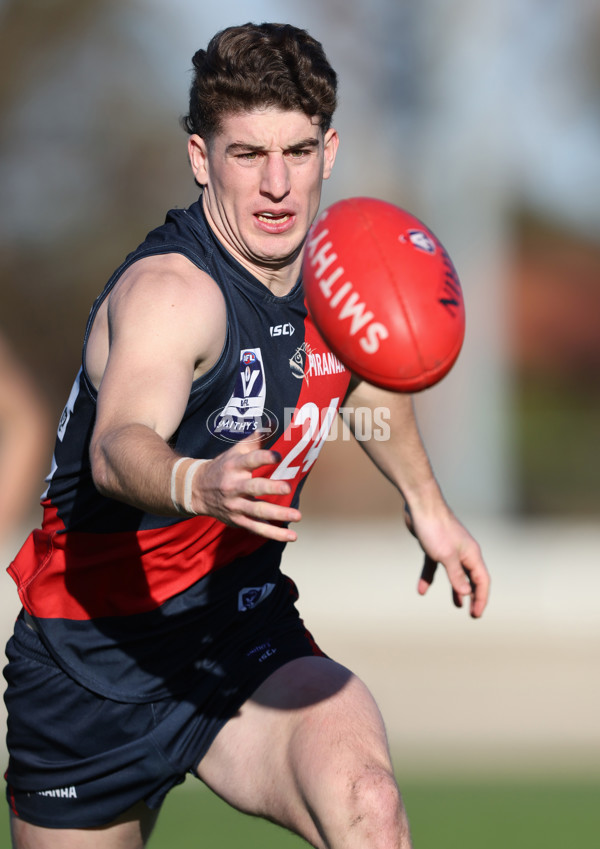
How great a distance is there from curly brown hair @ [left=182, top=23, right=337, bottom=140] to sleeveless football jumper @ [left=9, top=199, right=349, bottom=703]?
11.7 inches

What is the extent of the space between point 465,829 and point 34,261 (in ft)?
20.5

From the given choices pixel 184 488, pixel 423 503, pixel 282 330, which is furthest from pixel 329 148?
pixel 184 488

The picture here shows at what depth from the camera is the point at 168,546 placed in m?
2.87

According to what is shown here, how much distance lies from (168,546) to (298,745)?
60 centimetres

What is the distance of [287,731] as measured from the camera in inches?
107

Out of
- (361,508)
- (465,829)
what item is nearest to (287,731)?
(465,829)

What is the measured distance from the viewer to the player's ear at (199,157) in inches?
115

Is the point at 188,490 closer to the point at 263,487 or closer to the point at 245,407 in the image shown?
the point at 263,487

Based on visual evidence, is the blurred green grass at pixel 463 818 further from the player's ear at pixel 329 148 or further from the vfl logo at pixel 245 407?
the player's ear at pixel 329 148

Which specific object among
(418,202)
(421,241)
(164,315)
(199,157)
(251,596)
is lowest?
(251,596)

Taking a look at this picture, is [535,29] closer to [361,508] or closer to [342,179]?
[342,179]

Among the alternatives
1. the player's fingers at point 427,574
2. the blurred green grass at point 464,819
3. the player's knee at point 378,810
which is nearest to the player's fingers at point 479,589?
the player's fingers at point 427,574

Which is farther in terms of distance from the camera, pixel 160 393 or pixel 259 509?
pixel 160 393

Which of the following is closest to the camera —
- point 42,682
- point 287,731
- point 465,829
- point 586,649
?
point 287,731
